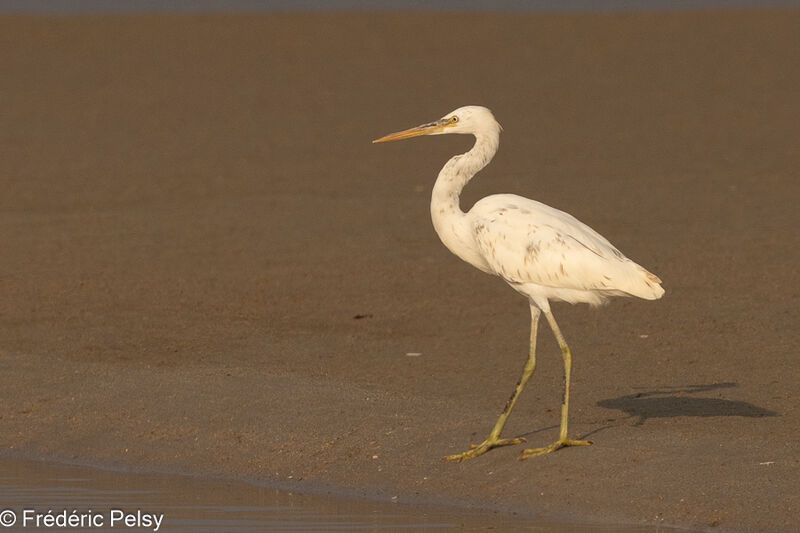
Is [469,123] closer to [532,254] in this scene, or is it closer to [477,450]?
[532,254]

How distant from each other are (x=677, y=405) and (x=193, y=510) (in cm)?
311

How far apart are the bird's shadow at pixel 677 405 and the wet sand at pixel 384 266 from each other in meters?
0.03

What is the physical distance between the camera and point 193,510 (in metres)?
7.59

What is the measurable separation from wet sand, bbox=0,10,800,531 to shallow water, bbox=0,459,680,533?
198 millimetres

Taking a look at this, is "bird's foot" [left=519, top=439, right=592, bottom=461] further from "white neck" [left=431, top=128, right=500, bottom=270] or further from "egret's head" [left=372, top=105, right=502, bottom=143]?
"egret's head" [left=372, top=105, right=502, bottom=143]

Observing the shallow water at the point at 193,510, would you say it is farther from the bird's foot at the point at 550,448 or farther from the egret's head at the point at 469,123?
the egret's head at the point at 469,123

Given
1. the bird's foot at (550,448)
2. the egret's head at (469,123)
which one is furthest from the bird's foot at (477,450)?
the egret's head at (469,123)

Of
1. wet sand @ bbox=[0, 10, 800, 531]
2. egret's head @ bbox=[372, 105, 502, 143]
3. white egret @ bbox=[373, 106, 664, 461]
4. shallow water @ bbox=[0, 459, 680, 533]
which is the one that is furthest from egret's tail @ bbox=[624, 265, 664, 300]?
shallow water @ bbox=[0, 459, 680, 533]

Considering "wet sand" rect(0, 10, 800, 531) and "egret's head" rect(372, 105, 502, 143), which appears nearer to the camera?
"wet sand" rect(0, 10, 800, 531)

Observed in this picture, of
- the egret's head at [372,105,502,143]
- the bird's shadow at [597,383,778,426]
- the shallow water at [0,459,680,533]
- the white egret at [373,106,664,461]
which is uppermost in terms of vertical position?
the egret's head at [372,105,502,143]

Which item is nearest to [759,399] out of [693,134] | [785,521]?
[785,521]

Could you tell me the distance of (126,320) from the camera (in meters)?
12.0

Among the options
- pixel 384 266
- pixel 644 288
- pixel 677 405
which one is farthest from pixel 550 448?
pixel 384 266

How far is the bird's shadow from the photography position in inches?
358
